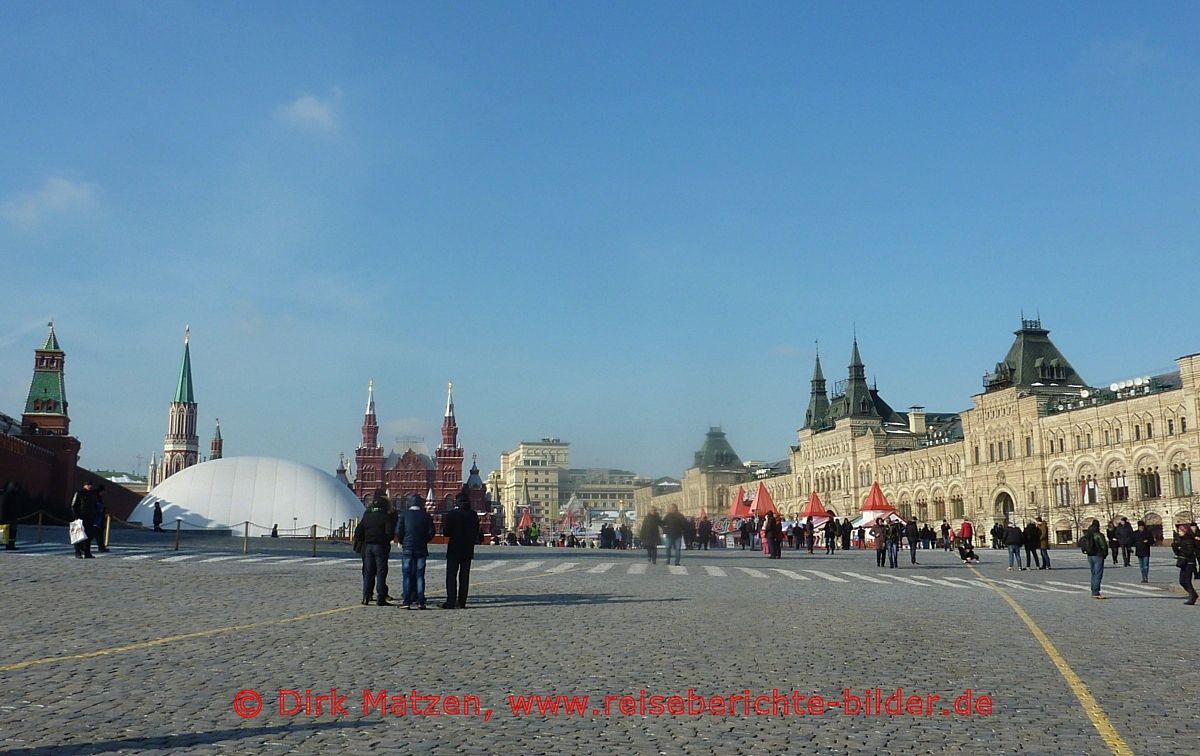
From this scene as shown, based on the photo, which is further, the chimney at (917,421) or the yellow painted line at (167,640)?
the chimney at (917,421)

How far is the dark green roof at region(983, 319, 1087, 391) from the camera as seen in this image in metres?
89.1

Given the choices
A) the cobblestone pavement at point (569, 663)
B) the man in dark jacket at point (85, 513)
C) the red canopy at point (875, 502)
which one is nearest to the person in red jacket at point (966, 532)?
the cobblestone pavement at point (569, 663)

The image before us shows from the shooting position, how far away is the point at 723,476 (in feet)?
483

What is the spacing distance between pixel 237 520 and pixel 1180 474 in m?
68.0

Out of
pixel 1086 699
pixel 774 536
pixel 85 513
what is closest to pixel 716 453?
pixel 774 536

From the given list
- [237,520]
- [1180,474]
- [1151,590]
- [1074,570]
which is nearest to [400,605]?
[1151,590]

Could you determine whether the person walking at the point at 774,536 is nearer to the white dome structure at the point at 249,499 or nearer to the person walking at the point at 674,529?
the person walking at the point at 674,529

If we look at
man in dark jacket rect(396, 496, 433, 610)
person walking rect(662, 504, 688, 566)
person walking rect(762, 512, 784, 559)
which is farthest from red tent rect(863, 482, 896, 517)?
man in dark jacket rect(396, 496, 433, 610)

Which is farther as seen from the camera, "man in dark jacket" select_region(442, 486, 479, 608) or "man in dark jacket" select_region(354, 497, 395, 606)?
"man in dark jacket" select_region(354, 497, 395, 606)

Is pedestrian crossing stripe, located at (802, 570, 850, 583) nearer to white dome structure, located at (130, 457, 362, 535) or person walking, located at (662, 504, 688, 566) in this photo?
person walking, located at (662, 504, 688, 566)

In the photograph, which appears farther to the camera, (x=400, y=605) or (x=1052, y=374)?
(x=1052, y=374)

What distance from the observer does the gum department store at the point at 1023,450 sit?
227 ft

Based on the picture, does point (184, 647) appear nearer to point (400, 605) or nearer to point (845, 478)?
point (400, 605)

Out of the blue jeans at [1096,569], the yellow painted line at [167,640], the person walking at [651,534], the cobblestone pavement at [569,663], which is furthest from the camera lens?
the person walking at [651,534]
